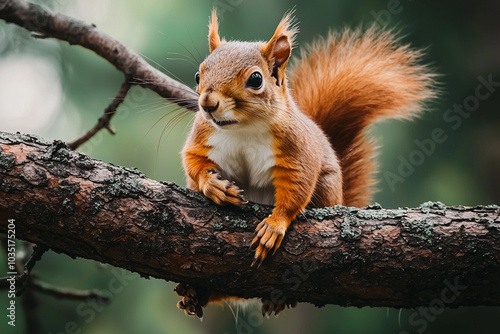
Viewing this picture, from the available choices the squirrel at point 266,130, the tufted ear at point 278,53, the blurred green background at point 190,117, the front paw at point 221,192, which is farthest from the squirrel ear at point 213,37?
the blurred green background at point 190,117

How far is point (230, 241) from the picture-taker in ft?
3.50

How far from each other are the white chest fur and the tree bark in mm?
160

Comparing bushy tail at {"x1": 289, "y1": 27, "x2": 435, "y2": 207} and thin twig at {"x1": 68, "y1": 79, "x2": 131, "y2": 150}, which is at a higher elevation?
bushy tail at {"x1": 289, "y1": 27, "x2": 435, "y2": 207}

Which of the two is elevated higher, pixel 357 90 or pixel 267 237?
pixel 357 90

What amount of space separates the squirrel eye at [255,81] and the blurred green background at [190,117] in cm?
110

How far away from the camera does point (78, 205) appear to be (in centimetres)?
99

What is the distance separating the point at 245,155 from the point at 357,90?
739 mm

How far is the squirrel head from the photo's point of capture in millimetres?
1051

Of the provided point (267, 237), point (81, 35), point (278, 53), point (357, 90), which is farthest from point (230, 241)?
point (81, 35)

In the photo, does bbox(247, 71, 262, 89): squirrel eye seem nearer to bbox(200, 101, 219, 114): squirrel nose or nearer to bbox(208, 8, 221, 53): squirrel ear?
bbox(200, 101, 219, 114): squirrel nose

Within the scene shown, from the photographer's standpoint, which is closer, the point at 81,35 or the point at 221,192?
the point at 221,192

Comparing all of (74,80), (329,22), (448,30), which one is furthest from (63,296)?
(448,30)

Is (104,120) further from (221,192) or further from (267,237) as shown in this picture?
(267,237)

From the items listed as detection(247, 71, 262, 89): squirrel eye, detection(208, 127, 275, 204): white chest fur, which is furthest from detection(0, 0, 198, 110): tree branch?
detection(247, 71, 262, 89): squirrel eye
